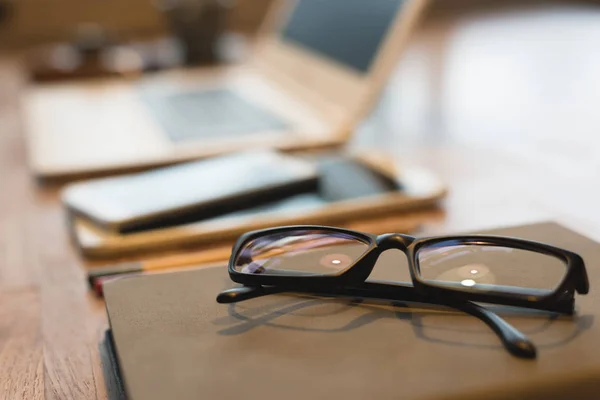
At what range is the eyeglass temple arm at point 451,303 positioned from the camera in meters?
0.36

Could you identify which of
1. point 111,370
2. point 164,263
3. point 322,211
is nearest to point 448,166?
point 322,211

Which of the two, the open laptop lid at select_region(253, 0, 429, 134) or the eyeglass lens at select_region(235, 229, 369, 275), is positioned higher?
the open laptop lid at select_region(253, 0, 429, 134)

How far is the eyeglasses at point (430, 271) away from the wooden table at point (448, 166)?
0.38ft

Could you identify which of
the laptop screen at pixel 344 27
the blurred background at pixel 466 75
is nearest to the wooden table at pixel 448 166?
the blurred background at pixel 466 75

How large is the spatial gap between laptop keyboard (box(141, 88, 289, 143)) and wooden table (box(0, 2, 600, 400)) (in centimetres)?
15

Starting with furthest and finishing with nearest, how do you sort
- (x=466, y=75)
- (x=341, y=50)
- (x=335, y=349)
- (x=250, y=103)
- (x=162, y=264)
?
(x=466, y=75)
(x=250, y=103)
(x=341, y=50)
(x=162, y=264)
(x=335, y=349)

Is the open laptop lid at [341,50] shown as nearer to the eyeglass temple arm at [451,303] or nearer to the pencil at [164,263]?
the pencil at [164,263]

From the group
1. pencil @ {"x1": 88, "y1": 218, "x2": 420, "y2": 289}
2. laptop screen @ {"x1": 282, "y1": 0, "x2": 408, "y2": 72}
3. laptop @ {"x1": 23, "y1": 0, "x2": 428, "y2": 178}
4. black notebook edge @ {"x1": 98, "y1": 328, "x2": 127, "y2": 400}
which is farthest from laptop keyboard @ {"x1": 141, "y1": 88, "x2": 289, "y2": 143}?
black notebook edge @ {"x1": 98, "y1": 328, "x2": 127, "y2": 400}

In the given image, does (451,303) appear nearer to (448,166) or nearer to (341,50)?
(448,166)

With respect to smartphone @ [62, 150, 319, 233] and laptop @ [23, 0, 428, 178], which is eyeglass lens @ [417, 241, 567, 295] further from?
laptop @ [23, 0, 428, 178]

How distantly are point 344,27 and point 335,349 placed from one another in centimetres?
79

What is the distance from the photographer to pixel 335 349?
0.37 meters

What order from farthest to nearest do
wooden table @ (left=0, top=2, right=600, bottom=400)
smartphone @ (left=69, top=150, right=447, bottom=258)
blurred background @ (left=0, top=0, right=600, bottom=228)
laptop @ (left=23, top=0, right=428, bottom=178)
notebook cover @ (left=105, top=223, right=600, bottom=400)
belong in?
1. laptop @ (left=23, top=0, right=428, bottom=178)
2. blurred background @ (left=0, top=0, right=600, bottom=228)
3. smartphone @ (left=69, top=150, right=447, bottom=258)
4. wooden table @ (left=0, top=2, right=600, bottom=400)
5. notebook cover @ (left=105, top=223, right=600, bottom=400)

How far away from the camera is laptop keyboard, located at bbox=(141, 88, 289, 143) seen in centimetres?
99
